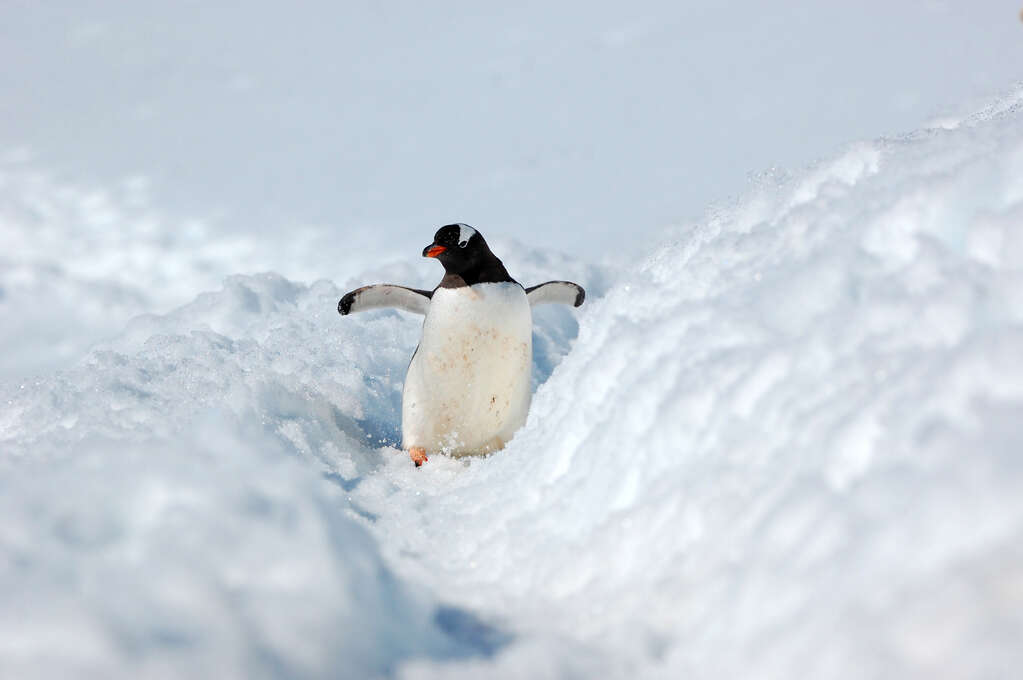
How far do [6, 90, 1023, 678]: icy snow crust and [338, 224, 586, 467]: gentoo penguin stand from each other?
136cm

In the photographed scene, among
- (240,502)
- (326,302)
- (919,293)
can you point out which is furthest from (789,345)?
(326,302)

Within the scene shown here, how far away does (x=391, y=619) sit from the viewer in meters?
1.61

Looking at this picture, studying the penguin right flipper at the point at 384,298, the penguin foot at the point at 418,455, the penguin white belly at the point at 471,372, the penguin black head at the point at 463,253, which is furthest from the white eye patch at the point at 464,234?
the penguin foot at the point at 418,455

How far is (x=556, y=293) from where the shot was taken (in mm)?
4711

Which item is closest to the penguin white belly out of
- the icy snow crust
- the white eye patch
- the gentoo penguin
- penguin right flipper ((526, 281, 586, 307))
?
the gentoo penguin

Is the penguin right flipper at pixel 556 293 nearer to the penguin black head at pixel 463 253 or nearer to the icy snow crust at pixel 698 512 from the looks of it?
the penguin black head at pixel 463 253

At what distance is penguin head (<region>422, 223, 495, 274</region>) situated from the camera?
12.6ft

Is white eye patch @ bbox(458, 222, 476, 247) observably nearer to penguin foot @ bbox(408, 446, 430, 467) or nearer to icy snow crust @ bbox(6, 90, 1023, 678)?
penguin foot @ bbox(408, 446, 430, 467)

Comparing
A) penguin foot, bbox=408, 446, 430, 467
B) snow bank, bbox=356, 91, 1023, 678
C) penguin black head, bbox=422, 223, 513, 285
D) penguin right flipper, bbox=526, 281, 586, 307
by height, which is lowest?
snow bank, bbox=356, 91, 1023, 678

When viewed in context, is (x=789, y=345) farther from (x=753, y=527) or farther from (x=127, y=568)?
(x=127, y=568)

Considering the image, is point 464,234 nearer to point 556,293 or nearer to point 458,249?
point 458,249

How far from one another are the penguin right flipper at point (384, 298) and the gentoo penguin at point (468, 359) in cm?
45

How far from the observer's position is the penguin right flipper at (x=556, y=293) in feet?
15.2

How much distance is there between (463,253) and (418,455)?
896 mm
